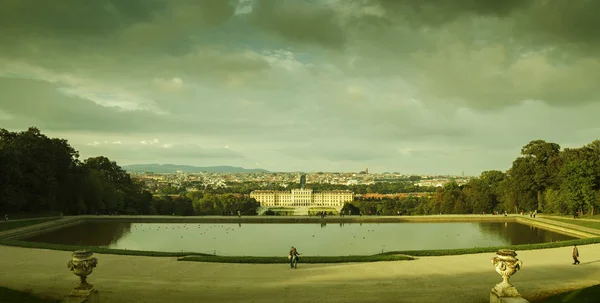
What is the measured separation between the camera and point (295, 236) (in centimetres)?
2316

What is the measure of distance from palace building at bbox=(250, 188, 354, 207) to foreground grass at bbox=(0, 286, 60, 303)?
99.2 metres

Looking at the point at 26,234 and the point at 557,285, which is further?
the point at 26,234

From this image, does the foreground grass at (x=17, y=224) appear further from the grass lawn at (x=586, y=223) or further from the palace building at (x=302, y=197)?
the palace building at (x=302, y=197)

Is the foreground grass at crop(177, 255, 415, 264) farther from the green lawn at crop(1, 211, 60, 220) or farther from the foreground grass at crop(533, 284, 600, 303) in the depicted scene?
the green lawn at crop(1, 211, 60, 220)

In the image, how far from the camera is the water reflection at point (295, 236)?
63.8ft

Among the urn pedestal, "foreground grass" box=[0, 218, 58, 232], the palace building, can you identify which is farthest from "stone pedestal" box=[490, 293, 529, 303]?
the palace building

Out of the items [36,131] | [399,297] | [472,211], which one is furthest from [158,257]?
[472,211]

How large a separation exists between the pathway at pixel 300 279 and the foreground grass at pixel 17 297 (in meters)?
0.40

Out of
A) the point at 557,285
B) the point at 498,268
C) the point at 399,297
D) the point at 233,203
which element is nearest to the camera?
the point at 498,268

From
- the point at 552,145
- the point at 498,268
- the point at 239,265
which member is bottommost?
the point at 239,265

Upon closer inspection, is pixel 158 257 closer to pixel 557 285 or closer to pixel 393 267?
pixel 393 267

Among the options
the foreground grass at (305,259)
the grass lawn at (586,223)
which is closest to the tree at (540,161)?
the grass lawn at (586,223)

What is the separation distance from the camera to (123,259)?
1447 cm

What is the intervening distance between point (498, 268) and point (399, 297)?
2160 millimetres
